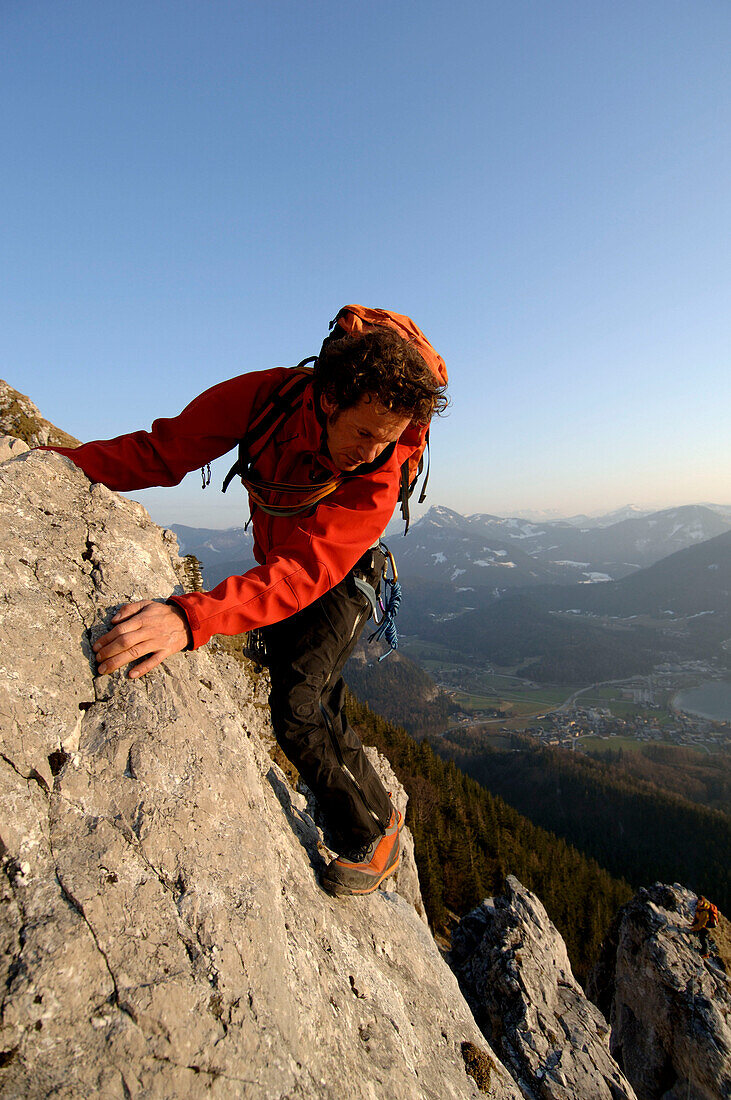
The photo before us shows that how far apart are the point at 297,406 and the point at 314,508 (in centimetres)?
104

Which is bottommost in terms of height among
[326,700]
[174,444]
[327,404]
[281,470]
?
[326,700]

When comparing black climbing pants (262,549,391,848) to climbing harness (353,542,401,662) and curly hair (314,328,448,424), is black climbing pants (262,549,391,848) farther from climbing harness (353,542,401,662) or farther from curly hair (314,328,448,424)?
curly hair (314,328,448,424)

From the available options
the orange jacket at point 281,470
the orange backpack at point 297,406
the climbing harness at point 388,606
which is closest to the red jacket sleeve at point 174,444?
the orange jacket at point 281,470

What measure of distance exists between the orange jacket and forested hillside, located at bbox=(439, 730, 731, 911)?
94005 mm

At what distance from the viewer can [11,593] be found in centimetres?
353

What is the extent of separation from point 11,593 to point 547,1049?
12.1 m

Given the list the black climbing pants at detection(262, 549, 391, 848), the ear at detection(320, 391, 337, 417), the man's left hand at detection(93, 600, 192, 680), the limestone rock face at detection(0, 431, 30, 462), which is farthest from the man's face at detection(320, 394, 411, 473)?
→ the limestone rock face at detection(0, 431, 30, 462)

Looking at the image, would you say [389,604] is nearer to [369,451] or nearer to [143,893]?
[369,451]

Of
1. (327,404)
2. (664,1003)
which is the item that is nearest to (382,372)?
(327,404)

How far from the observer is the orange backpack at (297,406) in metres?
4.86

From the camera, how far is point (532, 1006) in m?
10.5

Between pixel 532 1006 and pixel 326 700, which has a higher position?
pixel 326 700

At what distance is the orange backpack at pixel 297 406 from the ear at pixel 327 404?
369 millimetres

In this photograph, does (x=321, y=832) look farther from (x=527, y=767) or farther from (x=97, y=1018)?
(x=527, y=767)
